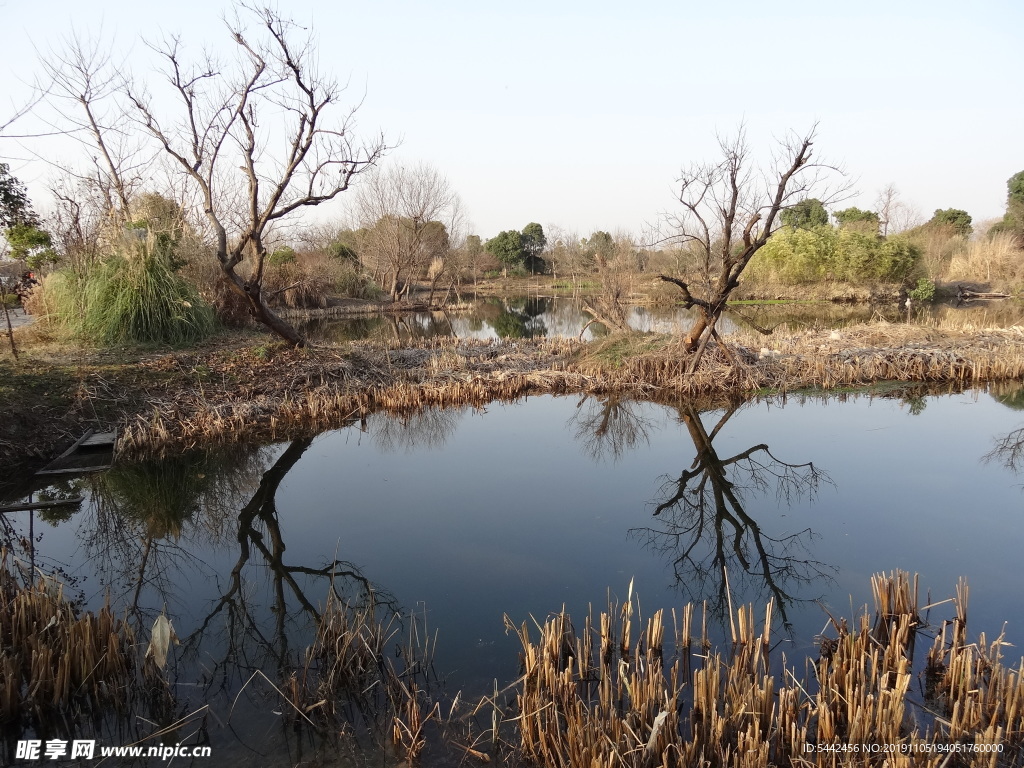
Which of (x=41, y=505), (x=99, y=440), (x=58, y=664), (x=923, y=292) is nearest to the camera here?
(x=58, y=664)

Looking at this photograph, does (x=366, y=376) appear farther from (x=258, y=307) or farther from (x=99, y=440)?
(x=99, y=440)

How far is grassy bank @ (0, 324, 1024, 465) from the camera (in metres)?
8.91

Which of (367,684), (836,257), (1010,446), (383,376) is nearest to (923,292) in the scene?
(836,257)

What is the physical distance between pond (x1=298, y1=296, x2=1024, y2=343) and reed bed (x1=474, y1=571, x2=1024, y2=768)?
1530 centimetres

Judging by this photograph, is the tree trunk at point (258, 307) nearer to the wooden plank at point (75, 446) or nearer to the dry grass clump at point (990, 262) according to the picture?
the wooden plank at point (75, 446)

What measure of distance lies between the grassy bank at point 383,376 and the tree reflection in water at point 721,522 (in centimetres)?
216

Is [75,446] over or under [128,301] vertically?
under

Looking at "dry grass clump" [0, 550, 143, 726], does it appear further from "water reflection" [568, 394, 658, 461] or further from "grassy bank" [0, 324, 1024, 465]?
"water reflection" [568, 394, 658, 461]

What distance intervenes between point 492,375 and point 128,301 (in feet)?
24.3

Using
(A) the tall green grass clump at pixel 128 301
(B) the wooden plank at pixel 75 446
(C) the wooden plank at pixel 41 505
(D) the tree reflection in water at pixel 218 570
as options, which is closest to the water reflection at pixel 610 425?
(D) the tree reflection in water at pixel 218 570

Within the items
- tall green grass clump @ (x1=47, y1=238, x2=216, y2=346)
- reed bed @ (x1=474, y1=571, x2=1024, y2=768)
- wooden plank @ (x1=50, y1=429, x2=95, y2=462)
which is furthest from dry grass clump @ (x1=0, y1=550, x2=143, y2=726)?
tall green grass clump @ (x1=47, y1=238, x2=216, y2=346)

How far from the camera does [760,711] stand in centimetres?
323

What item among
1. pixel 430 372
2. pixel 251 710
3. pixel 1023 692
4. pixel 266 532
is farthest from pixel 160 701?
pixel 430 372

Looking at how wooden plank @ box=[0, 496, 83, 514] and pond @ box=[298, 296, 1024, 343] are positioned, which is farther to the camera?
pond @ box=[298, 296, 1024, 343]
